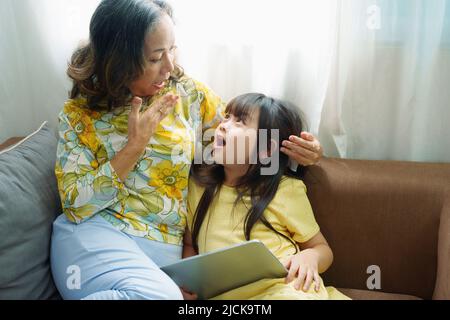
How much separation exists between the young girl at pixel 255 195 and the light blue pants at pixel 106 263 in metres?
0.15

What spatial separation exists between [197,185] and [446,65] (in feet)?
2.68

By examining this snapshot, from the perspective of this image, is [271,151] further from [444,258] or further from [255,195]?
[444,258]

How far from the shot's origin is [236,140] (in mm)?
1300

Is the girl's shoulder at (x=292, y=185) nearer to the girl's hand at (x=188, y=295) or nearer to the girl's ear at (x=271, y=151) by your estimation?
the girl's ear at (x=271, y=151)

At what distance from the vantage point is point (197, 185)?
138cm

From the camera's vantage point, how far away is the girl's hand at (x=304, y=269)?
3.84 ft

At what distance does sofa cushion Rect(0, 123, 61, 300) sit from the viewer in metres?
1.13

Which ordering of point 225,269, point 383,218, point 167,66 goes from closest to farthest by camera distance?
point 225,269
point 167,66
point 383,218

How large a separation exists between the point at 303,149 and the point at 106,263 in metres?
0.60

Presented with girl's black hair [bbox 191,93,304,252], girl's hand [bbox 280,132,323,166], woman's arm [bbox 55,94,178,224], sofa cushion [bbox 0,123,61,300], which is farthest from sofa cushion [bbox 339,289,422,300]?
sofa cushion [bbox 0,123,61,300]

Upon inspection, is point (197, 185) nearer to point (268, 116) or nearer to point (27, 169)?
point (268, 116)

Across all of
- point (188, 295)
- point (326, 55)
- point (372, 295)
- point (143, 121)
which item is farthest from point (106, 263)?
point (326, 55)

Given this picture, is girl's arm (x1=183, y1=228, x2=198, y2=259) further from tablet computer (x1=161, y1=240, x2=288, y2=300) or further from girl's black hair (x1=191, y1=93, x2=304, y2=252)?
tablet computer (x1=161, y1=240, x2=288, y2=300)
